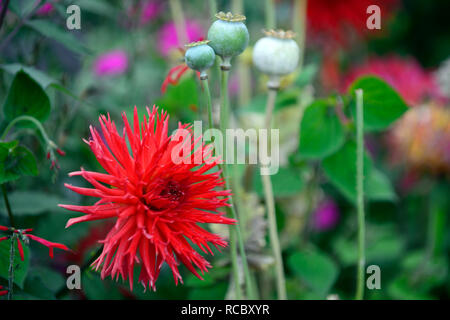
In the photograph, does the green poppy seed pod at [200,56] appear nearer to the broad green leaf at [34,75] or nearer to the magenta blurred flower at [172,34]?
the broad green leaf at [34,75]

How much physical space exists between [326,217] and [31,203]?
0.44 metres

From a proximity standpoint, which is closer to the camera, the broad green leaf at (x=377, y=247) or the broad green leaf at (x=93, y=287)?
A: the broad green leaf at (x=93, y=287)

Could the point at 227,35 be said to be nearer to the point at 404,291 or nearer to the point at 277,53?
the point at 277,53

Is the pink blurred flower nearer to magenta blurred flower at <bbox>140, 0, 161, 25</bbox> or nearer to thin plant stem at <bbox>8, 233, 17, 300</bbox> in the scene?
magenta blurred flower at <bbox>140, 0, 161, 25</bbox>

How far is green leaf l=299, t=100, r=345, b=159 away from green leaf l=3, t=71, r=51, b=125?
0.75 ft

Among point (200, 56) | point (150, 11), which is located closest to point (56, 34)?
point (200, 56)

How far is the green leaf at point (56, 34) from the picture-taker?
0.38 m

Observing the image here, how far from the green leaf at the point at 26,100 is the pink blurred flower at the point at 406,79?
1.59 ft

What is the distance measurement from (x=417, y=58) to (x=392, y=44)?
0.20 ft

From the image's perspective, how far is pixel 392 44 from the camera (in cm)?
95

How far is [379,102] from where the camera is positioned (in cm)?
41

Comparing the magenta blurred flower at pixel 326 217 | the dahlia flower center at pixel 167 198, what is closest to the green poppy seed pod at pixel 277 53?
the dahlia flower center at pixel 167 198
